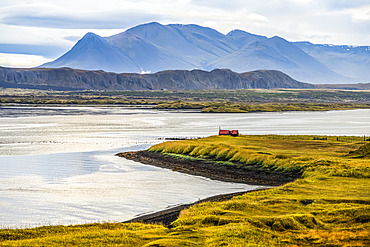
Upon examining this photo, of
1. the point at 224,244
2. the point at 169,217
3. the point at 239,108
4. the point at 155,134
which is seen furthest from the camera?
the point at 239,108

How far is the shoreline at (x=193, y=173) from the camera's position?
3064 centimetres

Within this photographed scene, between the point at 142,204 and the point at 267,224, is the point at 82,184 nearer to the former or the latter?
the point at 142,204

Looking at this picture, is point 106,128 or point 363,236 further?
point 106,128

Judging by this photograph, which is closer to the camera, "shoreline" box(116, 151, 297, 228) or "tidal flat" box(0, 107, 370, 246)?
"tidal flat" box(0, 107, 370, 246)

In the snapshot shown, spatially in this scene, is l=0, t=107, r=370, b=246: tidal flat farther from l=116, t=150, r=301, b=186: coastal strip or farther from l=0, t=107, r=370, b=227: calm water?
l=116, t=150, r=301, b=186: coastal strip

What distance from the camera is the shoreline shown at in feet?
101

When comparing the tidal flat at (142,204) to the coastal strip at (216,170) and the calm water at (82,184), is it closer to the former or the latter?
the calm water at (82,184)

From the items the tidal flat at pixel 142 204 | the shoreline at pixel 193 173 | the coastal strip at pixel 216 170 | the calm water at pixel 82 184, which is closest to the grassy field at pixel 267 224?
the tidal flat at pixel 142 204

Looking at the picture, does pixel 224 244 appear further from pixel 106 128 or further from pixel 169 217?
pixel 106 128

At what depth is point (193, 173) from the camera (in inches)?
1916

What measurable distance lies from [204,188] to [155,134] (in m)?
49.0

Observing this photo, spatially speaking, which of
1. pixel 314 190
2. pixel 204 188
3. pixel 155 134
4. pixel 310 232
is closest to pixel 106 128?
pixel 155 134

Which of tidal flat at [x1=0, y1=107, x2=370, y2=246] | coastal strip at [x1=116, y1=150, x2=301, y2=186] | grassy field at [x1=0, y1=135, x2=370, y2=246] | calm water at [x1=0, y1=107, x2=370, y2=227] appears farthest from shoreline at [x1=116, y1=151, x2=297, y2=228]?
grassy field at [x1=0, y1=135, x2=370, y2=246]

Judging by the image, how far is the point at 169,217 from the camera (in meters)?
30.1
